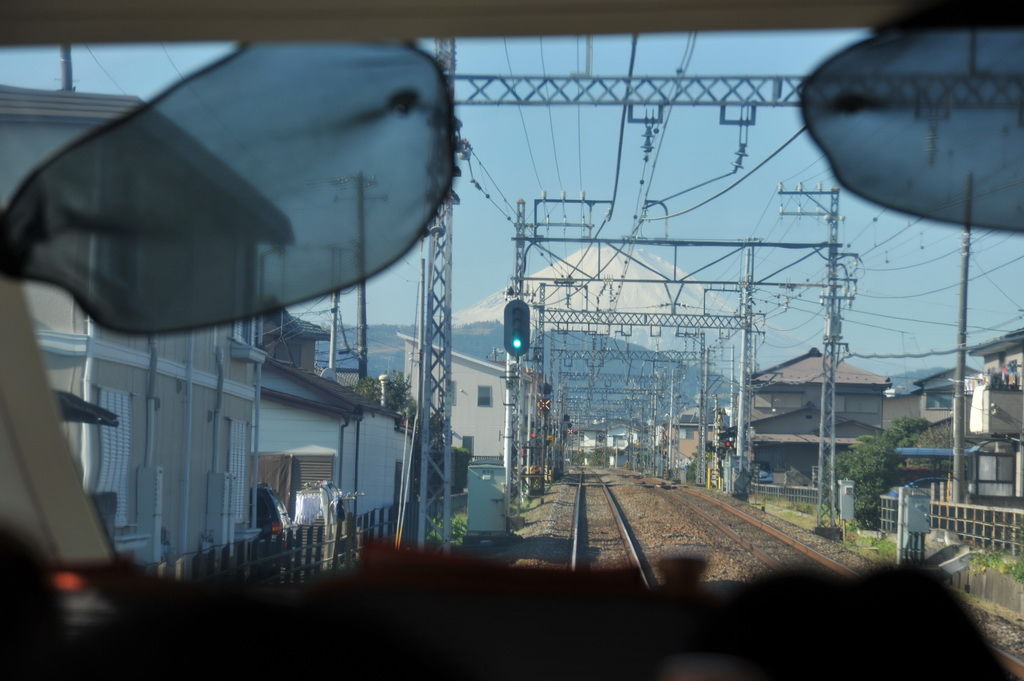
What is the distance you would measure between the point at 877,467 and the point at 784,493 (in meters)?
15.1

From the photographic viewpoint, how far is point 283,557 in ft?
25.8

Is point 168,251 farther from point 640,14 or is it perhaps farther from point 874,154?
point 874,154

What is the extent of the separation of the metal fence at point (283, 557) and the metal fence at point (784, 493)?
51.9 feet

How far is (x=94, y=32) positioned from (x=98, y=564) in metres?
1.25

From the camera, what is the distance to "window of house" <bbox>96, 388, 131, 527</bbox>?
312 inches

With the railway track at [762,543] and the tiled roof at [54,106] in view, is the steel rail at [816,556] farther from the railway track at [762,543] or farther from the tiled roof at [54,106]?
the tiled roof at [54,106]

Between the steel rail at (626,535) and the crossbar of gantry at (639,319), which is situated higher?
the crossbar of gantry at (639,319)

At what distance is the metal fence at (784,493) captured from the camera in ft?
78.6

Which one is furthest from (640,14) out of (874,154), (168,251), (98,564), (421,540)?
(421,540)

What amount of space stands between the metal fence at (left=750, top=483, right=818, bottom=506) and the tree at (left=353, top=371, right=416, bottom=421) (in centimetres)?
1031

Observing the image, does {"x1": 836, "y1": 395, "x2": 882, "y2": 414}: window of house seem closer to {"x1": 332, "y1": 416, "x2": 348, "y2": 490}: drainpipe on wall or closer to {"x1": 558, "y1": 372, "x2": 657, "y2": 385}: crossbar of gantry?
{"x1": 332, "y1": 416, "x2": 348, "y2": 490}: drainpipe on wall

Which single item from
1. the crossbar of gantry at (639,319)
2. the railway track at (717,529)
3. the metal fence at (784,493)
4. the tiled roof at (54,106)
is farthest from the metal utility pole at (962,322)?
the crossbar of gantry at (639,319)

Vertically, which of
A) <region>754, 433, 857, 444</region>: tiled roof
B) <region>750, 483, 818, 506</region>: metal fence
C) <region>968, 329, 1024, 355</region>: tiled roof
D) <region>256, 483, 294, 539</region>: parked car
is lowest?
<region>750, 483, 818, 506</region>: metal fence

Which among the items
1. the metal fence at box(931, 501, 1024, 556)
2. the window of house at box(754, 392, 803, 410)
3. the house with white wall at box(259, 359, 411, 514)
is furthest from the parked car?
the window of house at box(754, 392, 803, 410)
